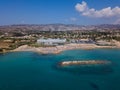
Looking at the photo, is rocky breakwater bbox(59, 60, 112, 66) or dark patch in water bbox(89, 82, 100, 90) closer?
dark patch in water bbox(89, 82, 100, 90)

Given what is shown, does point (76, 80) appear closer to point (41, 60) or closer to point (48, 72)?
point (48, 72)

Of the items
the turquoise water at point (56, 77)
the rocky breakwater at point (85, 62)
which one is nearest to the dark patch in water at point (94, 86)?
the turquoise water at point (56, 77)

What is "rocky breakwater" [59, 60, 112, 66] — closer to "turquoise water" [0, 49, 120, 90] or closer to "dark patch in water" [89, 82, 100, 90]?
"turquoise water" [0, 49, 120, 90]

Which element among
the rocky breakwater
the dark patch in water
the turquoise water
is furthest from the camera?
the rocky breakwater

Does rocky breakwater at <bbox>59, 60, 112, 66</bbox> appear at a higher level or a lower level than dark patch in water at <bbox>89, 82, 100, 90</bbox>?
higher

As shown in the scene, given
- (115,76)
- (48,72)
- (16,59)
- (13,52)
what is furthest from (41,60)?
(115,76)

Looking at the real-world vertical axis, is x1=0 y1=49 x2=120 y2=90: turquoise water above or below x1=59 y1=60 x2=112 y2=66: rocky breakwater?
below

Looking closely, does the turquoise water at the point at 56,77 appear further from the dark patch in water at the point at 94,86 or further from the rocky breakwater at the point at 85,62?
the rocky breakwater at the point at 85,62

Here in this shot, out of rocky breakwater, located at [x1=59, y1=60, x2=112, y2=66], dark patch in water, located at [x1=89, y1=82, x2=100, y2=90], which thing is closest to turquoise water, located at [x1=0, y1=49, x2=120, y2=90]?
dark patch in water, located at [x1=89, y1=82, x2=100, y2=90]

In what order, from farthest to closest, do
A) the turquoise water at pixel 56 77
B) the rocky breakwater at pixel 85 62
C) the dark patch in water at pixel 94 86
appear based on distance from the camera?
the rocky breakwater at pixel 85 62 < the turquoise water at pixel 56 77 < the dark patch in water at pixel 94 86

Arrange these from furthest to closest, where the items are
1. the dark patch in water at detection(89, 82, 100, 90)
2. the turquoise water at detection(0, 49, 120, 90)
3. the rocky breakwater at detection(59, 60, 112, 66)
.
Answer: the rocky breakwater at detection(59, 60, 112, 66) < the turquoise water at detection(0, 49, 120, 90) < the dark patch in water at detection(89, 82, 100, 90)

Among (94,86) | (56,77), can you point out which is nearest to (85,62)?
(56,77)
